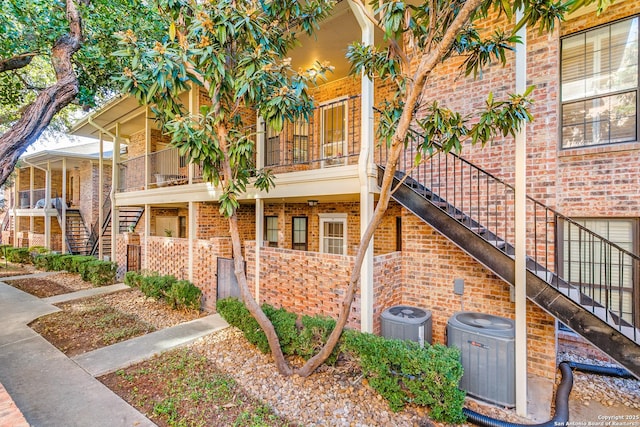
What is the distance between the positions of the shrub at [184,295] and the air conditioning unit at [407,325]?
4723mm

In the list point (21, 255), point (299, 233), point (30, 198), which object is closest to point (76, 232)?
point (21, 255)

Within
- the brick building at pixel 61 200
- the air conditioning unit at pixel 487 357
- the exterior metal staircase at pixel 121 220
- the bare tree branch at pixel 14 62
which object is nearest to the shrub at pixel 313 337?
the air conditioning unit at pixel 487 357

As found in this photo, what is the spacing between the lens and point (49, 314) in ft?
23.6

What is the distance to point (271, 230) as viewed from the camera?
9664mm

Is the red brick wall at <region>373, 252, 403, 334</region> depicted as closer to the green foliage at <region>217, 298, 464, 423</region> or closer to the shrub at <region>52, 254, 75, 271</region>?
the green foliage at <region>217, 298, 464, 423</region>

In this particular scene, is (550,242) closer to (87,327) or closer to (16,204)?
(87,327)

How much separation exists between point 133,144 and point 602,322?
50.1 ft

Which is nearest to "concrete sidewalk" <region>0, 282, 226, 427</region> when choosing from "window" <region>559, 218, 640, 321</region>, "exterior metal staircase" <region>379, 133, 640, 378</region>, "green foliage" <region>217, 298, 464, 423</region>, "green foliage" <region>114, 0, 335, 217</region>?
"green foliage" <region>217, 298, 464, 423</region>

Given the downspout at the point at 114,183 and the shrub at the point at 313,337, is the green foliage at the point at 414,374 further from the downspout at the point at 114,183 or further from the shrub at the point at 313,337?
the downspout at the point at 114,183

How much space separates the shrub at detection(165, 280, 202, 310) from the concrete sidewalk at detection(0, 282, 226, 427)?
70 centimetres

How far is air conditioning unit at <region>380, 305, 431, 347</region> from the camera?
4363 mm

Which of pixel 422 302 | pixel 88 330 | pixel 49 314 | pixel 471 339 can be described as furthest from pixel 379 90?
pixel 49 314

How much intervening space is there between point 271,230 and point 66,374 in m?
5.97

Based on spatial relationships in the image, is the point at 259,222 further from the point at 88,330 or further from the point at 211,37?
the point at 88,330
